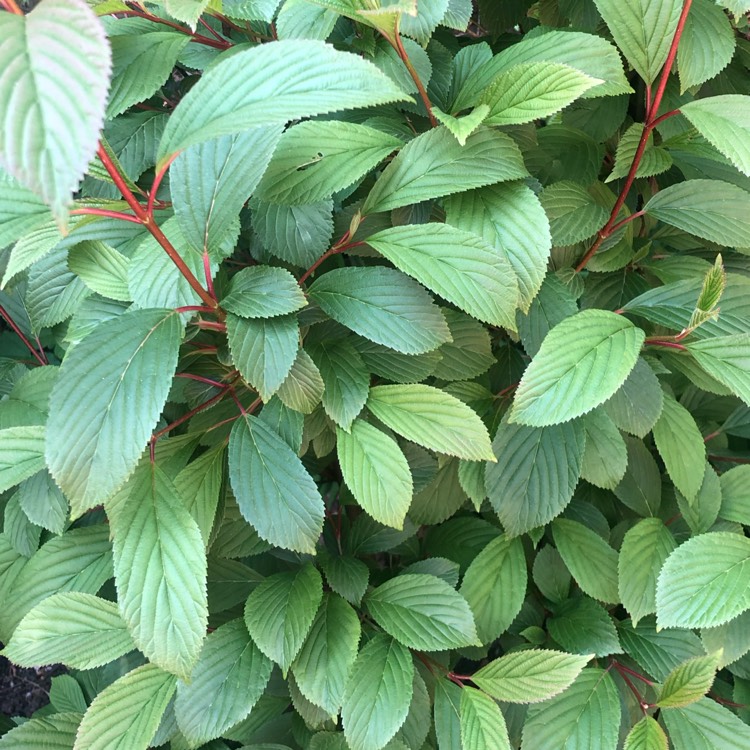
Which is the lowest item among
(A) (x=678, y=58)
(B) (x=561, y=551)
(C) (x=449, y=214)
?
(B) (x=561, y=551)

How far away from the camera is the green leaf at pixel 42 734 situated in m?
0.79

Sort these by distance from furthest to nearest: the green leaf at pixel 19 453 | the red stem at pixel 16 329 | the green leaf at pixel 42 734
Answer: the red stem at pixel 16 329, the green leaf at pixel 42 734, the green leaf at pixel 19 453

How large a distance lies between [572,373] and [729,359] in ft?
0.57

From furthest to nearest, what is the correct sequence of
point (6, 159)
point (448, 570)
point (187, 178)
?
point (448, 570) < point (187, 178) < point (6, 159)

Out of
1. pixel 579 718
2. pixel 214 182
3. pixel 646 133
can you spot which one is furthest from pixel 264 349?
pixel 579 718

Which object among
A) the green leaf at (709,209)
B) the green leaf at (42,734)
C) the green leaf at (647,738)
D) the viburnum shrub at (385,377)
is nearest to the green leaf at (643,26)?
the viburnum shrub at (385,377)

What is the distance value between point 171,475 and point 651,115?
2.11 ft

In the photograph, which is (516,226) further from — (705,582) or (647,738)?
(647,738)

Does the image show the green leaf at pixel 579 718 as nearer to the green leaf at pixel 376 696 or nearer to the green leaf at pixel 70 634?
the green leaf at pixel 376 696

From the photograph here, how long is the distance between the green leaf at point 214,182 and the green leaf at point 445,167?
0.13 metres

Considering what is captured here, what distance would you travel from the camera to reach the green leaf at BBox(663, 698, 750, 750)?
74 cm

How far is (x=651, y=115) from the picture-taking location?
0.68 meters

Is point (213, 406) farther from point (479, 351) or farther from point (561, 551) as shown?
point (561, 551)

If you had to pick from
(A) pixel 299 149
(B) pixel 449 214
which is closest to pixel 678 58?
(B) pixel 449 214
